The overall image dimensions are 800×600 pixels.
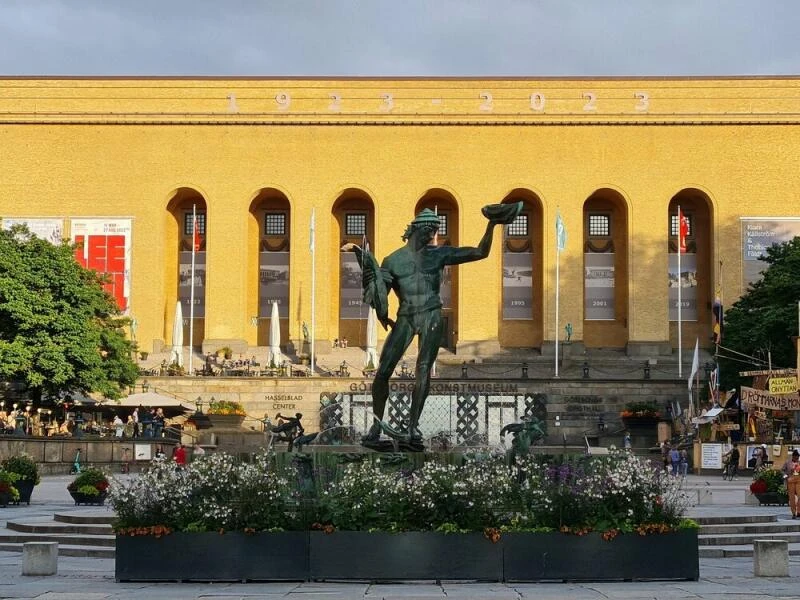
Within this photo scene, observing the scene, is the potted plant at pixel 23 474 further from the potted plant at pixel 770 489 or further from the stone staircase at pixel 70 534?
the potted plant at pixel 770 489

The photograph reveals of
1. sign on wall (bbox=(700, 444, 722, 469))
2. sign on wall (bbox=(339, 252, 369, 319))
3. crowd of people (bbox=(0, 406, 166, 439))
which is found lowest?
sign on wall (bbox=(700, 444, 722, 469))

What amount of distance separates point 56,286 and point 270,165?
56.1 ft

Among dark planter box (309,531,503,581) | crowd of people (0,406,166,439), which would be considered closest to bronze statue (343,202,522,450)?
dark planter box (309,531,503,581)

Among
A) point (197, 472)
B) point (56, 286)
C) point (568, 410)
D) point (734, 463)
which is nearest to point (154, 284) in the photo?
point (56, 286)

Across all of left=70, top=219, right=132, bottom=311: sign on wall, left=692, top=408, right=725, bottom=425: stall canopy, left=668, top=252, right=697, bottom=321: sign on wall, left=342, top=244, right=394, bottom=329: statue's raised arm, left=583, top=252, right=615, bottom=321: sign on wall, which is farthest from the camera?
left=583, top=252, right=615, bottom=321: sign on wall

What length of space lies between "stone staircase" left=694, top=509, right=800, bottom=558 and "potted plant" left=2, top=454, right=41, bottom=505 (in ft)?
40.1

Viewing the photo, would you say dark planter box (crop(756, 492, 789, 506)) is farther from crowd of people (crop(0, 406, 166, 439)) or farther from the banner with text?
crowd of people (crop(0, 406, 166, 439))

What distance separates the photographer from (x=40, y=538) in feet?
52.5

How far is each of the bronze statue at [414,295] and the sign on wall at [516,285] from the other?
44039 millimetres

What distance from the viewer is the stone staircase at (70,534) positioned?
1493 centimetres

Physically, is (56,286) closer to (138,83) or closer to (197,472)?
(138,83)

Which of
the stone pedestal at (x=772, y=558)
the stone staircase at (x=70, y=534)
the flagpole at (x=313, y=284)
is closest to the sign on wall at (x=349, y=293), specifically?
the flagpole at (x=313, y=284)

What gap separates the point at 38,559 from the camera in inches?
491

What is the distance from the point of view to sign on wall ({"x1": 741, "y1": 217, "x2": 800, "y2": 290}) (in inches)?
2147
